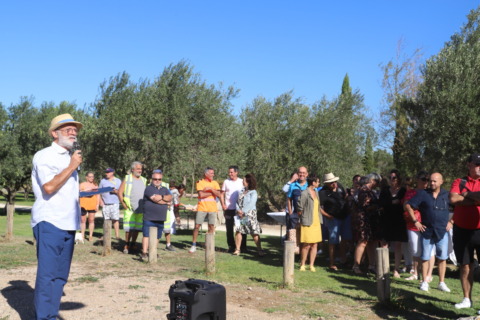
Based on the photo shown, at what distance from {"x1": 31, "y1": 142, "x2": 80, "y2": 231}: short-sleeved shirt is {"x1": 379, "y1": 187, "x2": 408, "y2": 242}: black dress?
624cm

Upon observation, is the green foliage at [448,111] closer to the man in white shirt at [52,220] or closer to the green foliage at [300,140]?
the green foliage at [300,140]

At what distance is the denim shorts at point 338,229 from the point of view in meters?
10.1

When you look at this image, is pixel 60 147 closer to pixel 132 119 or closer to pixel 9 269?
pixel 9 269

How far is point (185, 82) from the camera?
21.9m

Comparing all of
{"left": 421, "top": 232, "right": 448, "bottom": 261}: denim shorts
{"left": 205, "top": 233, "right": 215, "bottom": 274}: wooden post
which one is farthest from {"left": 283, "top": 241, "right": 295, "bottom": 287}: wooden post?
{"left": 421, "top": 232, "right": 448, "bottom": 261}: denim shorts

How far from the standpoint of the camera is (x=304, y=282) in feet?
27.6

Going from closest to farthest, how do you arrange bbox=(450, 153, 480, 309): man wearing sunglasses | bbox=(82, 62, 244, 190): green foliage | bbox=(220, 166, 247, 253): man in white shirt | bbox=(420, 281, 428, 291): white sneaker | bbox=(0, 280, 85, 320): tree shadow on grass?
bbox=(0, 280, 85, 320): tree shadow on grass < bbox=(450, 153, 480, 309): man wearing sunglasses < bbox=(420, 281, 428, 291): white sneaker < bbox=(220, 166, 247, 253): man in white shirt < bbox=(82, 62, 244, 190): green foliage

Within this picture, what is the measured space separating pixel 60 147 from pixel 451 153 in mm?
16188

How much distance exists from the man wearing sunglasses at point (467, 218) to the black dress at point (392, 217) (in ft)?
8.84

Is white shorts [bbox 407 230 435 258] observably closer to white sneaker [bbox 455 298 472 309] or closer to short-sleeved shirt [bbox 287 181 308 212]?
white sneaker [bbox 455 298 472 309]

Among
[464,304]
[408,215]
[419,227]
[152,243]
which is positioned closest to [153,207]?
[152,243]

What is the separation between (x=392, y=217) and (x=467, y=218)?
3011 mm

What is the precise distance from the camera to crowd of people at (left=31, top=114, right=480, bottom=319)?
4609 mm

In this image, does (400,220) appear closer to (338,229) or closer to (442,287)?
(338,229)
